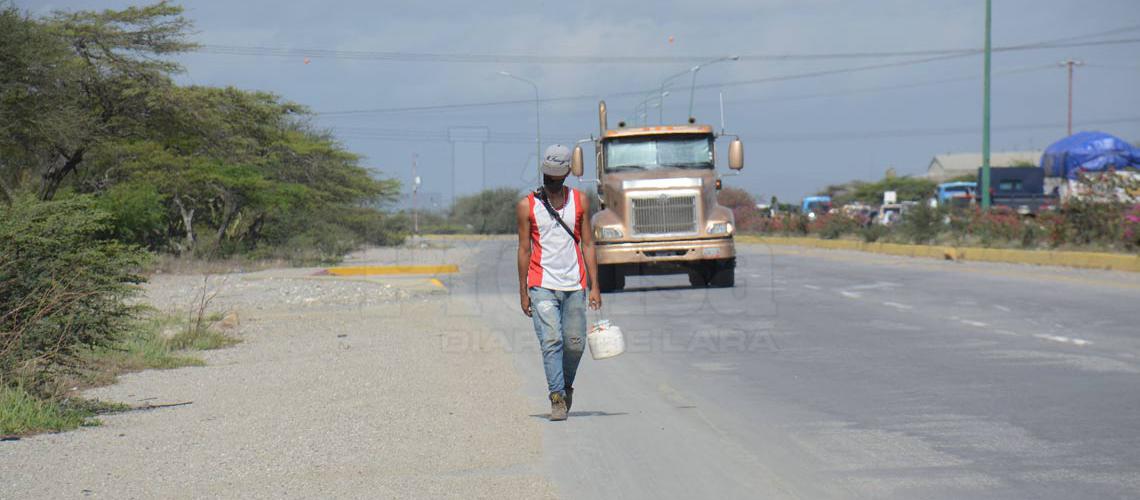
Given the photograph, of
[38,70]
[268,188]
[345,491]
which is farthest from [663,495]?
[268,188]

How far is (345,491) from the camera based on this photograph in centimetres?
661

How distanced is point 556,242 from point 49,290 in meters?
3.96

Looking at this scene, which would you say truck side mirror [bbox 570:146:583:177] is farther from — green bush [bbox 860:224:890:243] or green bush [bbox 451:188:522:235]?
green bush [bbox 451:188:522:235]

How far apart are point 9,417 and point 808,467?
17.3 ft

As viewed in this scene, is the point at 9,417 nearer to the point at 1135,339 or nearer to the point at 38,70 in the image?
the point at 1135,339

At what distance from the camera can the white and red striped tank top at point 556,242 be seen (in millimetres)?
8641

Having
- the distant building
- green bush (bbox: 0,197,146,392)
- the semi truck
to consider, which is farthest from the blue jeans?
the distant building

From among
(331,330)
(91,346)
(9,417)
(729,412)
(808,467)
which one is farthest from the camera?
(331,330)

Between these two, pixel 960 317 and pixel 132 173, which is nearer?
pixel 960 317

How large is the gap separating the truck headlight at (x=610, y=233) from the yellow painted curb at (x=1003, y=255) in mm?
10647

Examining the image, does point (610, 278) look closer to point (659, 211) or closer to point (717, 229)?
point (659, 211)

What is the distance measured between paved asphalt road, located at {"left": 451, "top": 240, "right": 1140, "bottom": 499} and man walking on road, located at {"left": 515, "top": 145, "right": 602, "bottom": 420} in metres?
0.56

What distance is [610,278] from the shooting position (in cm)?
2381

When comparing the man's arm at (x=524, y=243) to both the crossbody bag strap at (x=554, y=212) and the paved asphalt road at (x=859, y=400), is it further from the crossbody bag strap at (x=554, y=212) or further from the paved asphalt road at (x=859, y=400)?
the paved asphalt road at (x=859, y=400)
